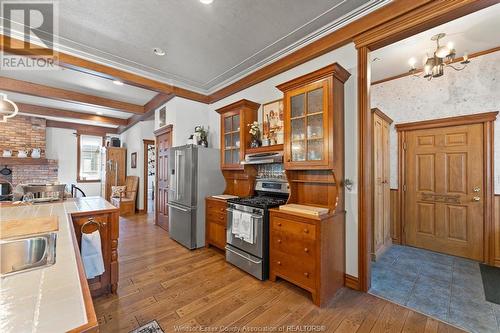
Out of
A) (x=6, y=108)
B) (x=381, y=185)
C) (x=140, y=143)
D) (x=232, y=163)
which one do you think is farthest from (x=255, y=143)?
(x=140, y=143)

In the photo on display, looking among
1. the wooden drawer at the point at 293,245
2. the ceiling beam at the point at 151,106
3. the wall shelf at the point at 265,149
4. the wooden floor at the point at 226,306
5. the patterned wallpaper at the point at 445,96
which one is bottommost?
the wooden floor at the point at 226,306

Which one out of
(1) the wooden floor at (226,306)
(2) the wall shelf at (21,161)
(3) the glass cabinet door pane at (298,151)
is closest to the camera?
(1) the wooden floor at (226,306)

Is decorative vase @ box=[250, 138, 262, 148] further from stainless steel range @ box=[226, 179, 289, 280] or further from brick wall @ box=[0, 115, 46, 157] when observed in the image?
brick wall @ box=[0, 115, 46, 157]

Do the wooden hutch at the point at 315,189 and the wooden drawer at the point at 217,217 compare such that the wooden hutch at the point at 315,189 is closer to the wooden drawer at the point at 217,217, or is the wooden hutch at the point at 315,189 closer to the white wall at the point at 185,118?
the wooden drawer at the point at 217,217

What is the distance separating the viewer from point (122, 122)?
7.13 metres

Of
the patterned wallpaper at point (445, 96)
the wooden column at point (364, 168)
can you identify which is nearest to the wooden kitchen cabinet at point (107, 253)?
the wooden column at point (364, 168)

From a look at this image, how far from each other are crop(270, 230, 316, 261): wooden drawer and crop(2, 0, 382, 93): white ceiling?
245 cm

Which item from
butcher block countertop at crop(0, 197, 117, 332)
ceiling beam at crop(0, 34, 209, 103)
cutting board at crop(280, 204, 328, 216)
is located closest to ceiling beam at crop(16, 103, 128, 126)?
ceiling beam at crop(0, 34, 209, 103)

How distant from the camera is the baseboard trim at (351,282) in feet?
7.86

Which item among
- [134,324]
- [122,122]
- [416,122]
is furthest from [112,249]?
[122,122]

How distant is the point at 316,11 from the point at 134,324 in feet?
11.6

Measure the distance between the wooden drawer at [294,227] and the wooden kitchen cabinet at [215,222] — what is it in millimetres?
1081

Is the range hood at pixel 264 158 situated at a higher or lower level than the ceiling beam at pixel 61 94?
lower

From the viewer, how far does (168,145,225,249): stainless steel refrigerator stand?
12.0ft
